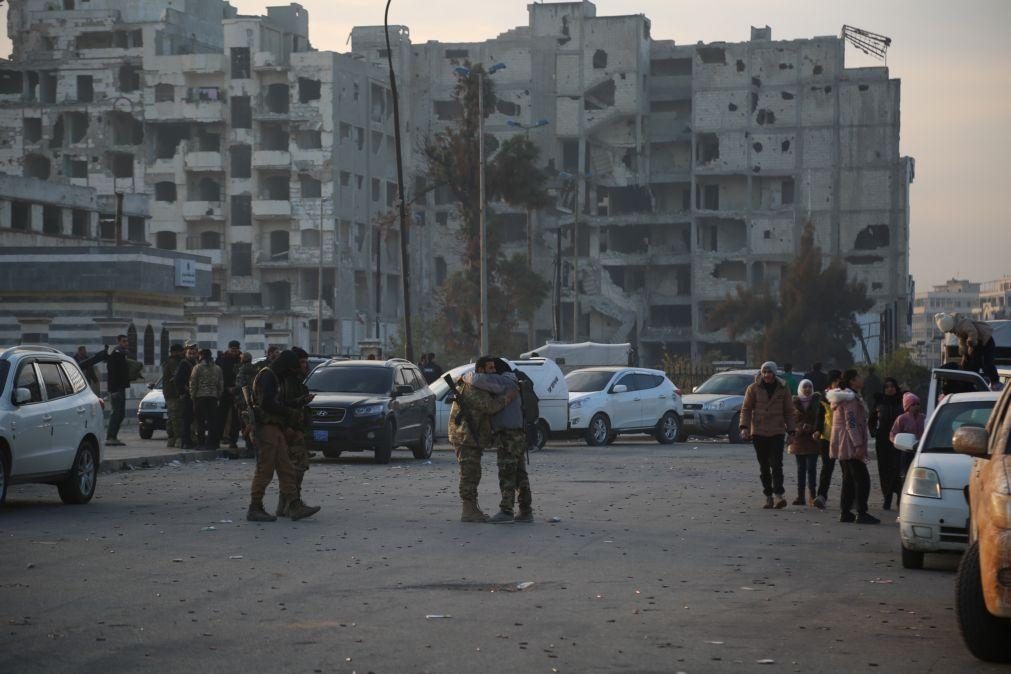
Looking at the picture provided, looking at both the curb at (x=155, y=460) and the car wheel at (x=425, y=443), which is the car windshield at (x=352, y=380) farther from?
the curb at (x=155, y=460)

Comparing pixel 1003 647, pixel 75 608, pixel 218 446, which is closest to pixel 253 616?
pixel 75 608

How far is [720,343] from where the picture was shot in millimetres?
116438

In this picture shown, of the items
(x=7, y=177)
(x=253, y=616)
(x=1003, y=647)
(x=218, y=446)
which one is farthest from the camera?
(x=7, y=177)

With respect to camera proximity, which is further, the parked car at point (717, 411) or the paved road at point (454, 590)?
the parked car at point (717, 411)

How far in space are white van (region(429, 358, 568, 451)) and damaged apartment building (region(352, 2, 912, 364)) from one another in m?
77.2

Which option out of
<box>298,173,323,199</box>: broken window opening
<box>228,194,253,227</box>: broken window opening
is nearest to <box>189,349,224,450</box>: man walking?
<box>298,173,323,199</box>: broken window opening

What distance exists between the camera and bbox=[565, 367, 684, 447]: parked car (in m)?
39.6

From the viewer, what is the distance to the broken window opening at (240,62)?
111875mm

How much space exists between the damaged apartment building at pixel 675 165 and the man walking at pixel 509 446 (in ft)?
317

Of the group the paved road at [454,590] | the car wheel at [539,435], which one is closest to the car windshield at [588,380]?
the car wheel at [539,435]

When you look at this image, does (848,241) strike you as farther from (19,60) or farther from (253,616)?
(253,616)

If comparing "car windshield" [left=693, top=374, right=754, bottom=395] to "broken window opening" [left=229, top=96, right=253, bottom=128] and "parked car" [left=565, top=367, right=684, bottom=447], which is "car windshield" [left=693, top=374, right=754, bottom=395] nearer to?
"parked car" [left=565, top=367, right=684, bottom=447]

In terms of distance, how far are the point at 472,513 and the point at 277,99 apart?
→ 97.5m

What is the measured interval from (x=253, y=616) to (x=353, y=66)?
4149 inches
